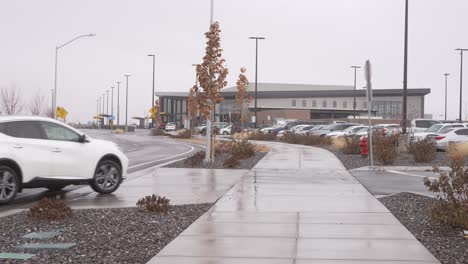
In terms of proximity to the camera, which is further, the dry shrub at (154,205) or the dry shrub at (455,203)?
the dry shrub at (154,205)

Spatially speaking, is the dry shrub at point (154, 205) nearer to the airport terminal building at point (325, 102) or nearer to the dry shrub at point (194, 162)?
the dry shrub at point (194, 162)

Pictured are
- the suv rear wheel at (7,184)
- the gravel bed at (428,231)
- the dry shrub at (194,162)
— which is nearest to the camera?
the gravel bed at (428,231)

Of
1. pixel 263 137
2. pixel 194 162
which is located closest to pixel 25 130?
pixel 194 162

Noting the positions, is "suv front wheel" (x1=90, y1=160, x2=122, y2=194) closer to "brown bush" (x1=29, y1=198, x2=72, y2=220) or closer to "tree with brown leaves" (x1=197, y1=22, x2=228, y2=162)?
"brown bush" (x1=29, y1=198, x2=72, y2=220)

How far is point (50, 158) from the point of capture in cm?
1216

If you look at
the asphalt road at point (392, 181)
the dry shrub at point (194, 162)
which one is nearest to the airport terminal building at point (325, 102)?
the dry shrub at point (194, 162)

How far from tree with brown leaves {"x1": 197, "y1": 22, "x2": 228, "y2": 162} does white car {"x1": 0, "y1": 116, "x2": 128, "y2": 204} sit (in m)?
9.54

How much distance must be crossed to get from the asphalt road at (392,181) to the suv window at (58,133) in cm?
652

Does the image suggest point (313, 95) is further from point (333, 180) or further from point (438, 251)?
point (438, 251)

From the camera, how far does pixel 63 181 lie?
Result: 12430mm

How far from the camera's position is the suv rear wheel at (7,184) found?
11.4m

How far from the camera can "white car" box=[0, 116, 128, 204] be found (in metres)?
11.5

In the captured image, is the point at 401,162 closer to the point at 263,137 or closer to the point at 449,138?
the point at 449,138

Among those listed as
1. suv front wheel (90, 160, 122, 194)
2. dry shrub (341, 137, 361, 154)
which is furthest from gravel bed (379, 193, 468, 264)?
dry shrub (341, 137, 361, 154)
